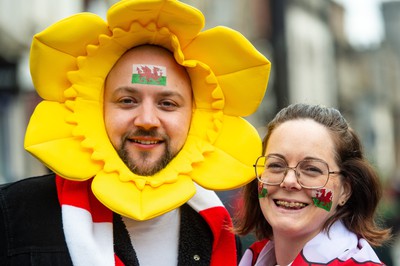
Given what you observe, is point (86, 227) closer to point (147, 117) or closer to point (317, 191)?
point (147, 117)

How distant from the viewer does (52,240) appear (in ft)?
9.59

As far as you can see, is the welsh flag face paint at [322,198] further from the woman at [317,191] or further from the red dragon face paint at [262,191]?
the red dragon face paint at [262,191]

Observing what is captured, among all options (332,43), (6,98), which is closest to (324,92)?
(332,43)

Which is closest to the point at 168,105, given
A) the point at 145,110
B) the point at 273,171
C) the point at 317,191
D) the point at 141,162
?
the point at 145,110

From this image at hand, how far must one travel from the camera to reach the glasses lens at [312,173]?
2961 millimetres

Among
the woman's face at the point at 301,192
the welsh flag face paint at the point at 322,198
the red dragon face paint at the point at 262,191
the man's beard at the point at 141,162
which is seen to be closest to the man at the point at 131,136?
the man's beard at the point at 141,162

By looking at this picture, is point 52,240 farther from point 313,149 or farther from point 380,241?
point 380,241

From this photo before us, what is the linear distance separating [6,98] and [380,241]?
10449mm

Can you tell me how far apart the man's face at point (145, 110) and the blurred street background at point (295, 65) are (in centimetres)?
67

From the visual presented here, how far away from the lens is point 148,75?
10.3ft

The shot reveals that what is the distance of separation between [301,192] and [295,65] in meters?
22.0

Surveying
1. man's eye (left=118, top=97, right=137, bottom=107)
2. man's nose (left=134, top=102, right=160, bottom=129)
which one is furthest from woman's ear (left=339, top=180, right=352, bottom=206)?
man's eye (left=118, top=97, right=137, bottom=107)

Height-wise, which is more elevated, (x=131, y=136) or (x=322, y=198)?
(x=131, y=136)

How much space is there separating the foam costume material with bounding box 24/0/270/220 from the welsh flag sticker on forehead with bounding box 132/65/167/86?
→ 10cm
